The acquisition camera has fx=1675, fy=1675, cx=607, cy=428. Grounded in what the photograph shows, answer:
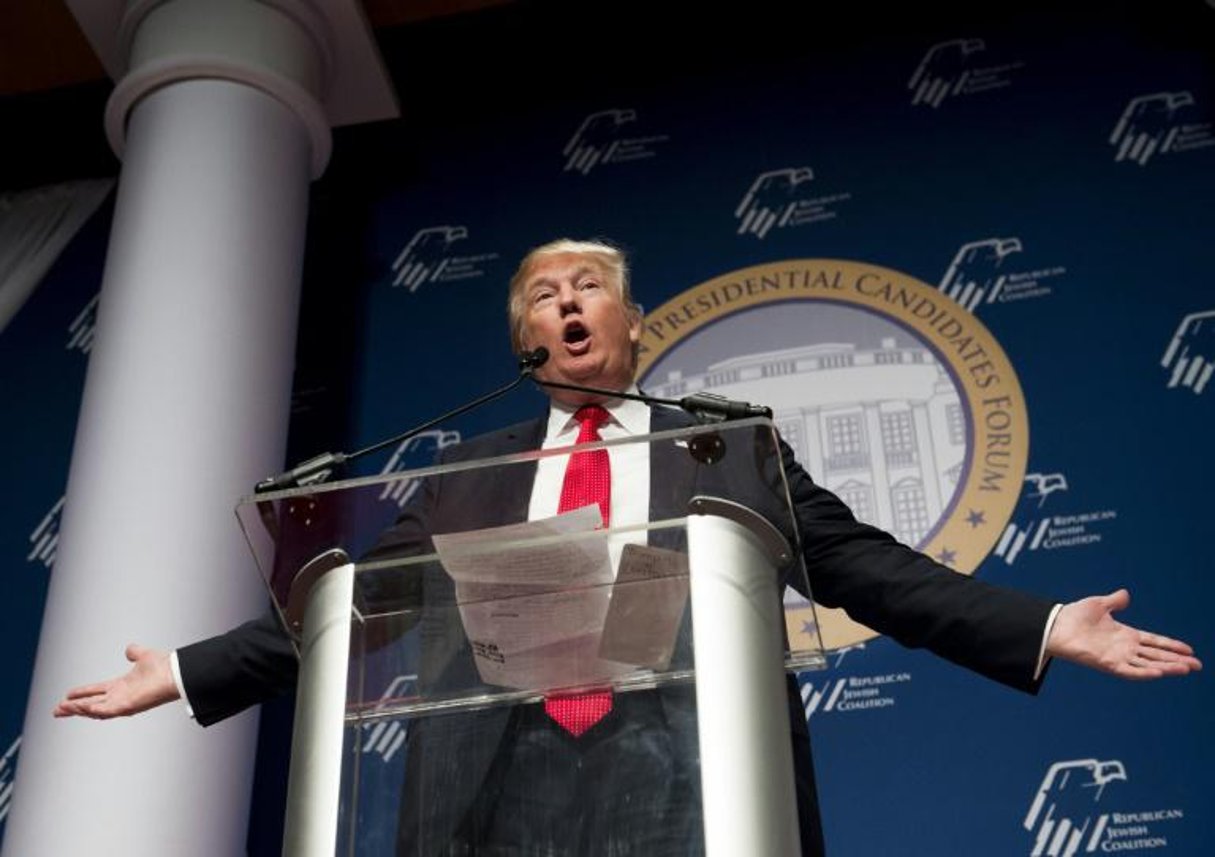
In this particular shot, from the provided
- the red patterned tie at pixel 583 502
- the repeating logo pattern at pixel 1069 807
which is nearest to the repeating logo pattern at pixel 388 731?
the red patterned tie at pixel 583 502

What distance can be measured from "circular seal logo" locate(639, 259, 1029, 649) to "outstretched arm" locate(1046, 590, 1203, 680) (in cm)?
139

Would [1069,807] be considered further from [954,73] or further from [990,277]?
[954,73]

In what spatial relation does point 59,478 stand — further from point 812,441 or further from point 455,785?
point 455,785

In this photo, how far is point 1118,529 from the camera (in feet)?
10.3

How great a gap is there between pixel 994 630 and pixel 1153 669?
0.18 m

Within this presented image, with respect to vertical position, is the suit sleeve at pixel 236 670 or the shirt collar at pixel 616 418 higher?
the shirt collar at pixel 616 418

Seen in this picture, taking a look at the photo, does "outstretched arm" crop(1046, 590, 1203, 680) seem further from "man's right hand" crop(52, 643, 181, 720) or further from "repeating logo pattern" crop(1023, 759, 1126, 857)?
"repeating logo pattern" crop(1023, 759, 1126, 857)

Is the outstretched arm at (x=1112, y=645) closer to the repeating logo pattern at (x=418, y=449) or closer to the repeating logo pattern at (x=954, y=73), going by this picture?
the repeating logo pattern at (x=418, y=449)

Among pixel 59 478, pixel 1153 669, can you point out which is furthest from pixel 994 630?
pixel 59 478

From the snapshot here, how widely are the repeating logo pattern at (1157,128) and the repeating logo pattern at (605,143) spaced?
41.9 inches

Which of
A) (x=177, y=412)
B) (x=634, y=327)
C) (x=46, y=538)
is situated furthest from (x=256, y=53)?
(x=634, y=327)

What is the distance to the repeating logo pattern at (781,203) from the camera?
12.4ft

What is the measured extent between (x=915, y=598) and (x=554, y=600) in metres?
0.50

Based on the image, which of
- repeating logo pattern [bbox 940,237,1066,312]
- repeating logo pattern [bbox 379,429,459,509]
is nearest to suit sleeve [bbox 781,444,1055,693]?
repeating logo pattern [bbox 940,237,1066,312]
